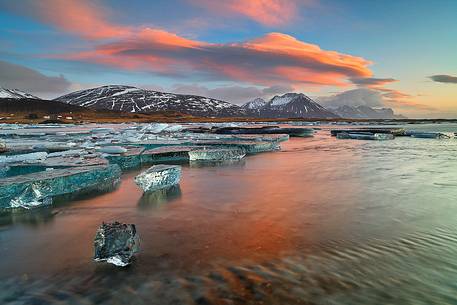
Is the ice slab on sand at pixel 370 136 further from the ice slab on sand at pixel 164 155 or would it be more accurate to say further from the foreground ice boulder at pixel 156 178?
the foreground ice boulder at pixel 156 178

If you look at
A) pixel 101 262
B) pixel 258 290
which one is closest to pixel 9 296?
pixel 101 262

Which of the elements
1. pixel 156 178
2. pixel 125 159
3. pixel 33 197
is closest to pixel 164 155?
pixel 125 159

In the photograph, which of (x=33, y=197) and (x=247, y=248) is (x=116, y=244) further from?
(x=33, y=197)

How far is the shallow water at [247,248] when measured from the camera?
326cm

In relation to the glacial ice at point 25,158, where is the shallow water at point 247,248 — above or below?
below

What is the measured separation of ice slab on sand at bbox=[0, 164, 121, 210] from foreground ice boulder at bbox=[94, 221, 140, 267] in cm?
353

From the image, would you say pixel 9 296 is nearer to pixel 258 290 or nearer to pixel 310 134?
pixel 258 290

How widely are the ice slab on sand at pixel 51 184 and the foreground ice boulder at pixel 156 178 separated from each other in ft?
4.61

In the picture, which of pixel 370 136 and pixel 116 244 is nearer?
pixel 116 244

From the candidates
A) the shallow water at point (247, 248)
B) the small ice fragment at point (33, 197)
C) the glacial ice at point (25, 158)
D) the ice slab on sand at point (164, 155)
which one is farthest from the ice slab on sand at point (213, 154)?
the small ice fragment at point (33, 197)

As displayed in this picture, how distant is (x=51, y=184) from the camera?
7391mm

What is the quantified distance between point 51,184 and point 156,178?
92.0 inches

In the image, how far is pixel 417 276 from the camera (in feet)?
11.6

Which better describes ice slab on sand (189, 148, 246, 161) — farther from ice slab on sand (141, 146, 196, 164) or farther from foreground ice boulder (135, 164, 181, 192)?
foreground ice boulder (135, 164, 181, 192)
